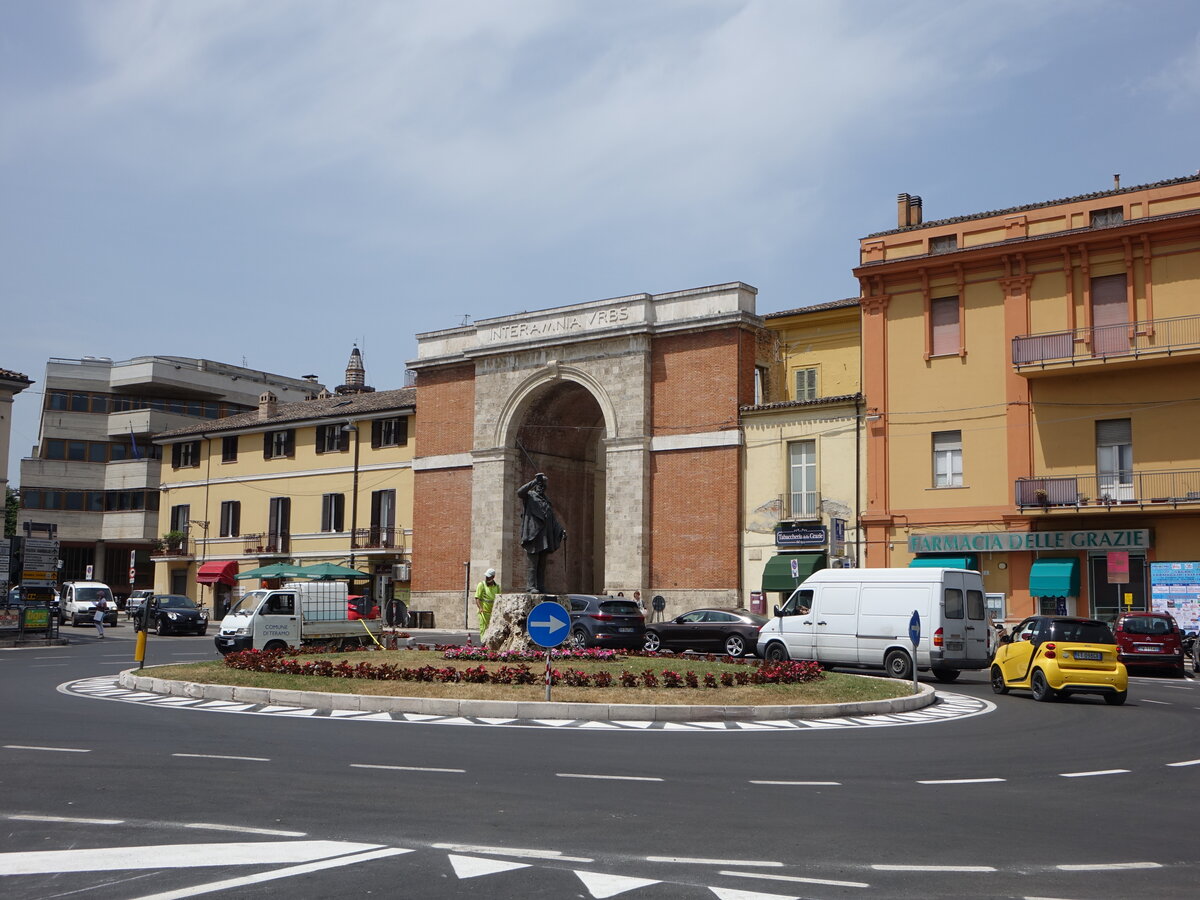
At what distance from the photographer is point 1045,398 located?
35250 millimetres

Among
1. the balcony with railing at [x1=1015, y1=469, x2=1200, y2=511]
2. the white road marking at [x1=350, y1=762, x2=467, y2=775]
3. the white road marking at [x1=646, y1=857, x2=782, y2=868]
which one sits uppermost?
the balcony with railing at [x1=1015, y1=469, x2=1200, y2=511]

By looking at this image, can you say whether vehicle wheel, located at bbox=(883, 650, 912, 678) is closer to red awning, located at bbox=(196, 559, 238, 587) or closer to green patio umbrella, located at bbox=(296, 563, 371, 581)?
green patio umbrella, located at bbox=(296, 563, 371, 581)

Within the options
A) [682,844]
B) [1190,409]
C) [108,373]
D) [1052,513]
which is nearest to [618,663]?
[682,844]

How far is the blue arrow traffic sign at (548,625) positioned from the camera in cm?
1642

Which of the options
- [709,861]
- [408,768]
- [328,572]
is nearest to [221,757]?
[408,768]

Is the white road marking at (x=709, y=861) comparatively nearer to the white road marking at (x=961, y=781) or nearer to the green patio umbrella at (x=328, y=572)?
the white road marking at (x=961, y=781)

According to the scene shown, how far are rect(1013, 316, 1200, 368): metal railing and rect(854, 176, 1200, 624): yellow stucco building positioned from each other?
0.04 metres

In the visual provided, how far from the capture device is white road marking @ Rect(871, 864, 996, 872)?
709 cm

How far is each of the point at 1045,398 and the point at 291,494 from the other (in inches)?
1395

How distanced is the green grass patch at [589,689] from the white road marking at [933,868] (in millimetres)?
9083

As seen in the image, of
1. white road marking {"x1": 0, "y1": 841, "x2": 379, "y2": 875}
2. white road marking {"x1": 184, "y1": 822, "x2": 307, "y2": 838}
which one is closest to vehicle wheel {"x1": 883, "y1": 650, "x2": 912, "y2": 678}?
white road marking {"x1": 184, "y1": 822, "x2": 307, "y2": 838}

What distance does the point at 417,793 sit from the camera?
374 inches

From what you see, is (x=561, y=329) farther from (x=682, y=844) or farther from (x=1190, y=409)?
(x=682, y=844)

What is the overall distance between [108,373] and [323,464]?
70.5 feet
